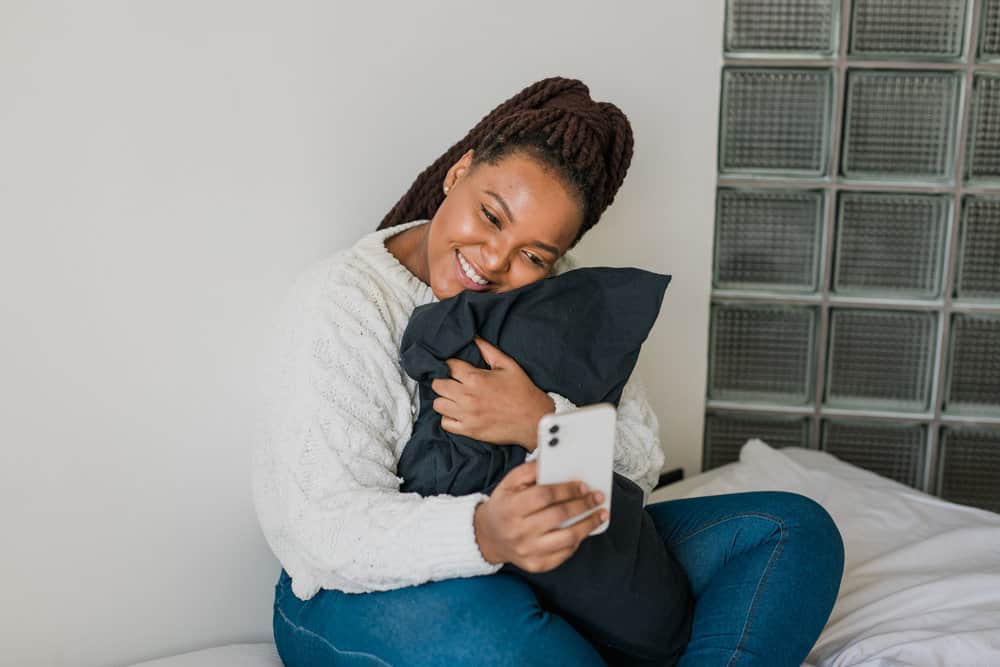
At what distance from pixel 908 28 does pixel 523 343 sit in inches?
40.3

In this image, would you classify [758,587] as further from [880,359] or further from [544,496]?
[880,359]

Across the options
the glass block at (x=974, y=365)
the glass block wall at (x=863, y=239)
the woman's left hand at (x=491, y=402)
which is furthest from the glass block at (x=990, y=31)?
the woman's left hand at (x=491, y=402)

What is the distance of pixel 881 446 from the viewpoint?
5.84ft

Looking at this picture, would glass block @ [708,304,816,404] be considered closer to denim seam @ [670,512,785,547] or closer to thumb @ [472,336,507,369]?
denim seam @ [670,512,785,547]

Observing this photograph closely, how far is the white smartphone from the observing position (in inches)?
33.6

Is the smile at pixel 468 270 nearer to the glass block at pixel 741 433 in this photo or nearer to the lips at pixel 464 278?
the lips at pixel 464 278

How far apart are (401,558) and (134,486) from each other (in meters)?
0.49

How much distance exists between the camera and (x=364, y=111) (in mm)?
1399

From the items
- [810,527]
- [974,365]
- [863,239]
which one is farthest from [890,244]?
[810,527]

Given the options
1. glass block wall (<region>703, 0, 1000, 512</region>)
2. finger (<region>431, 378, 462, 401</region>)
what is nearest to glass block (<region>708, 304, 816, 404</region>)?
glass block wall (<region>703, 0, 1000, 512</region>)

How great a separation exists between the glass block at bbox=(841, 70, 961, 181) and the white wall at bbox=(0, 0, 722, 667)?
45cm

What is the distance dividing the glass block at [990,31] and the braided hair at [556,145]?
2.54 ft

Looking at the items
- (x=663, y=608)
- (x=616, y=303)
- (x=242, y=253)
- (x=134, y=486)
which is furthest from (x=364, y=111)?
(x=663, y=608)

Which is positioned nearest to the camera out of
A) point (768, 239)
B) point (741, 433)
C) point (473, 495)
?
point (473, 495)
